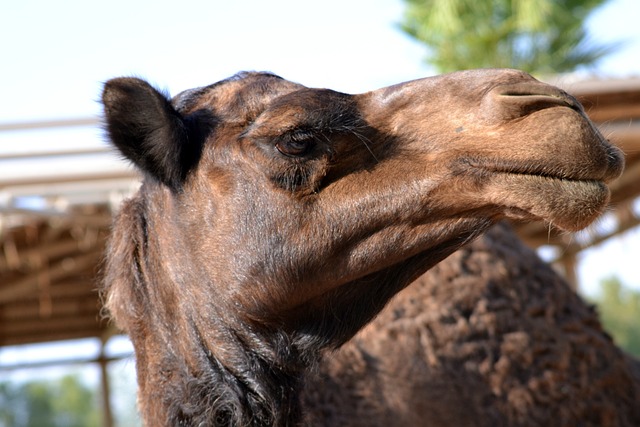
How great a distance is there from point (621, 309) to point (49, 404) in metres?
34.1

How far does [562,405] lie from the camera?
459 cm

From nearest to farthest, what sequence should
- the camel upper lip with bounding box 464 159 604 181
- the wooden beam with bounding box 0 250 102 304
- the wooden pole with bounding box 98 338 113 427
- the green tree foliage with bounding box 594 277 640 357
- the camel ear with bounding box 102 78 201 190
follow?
the camel upper lip with bounding box 464 159 604 181 < the camel ear with bounding box 102 78 201 190 < the wooden beam with bounding box 0 250 102 304 < the wooden pole with bounding box 98 338 113 427 < the green tree foliage with bounding box 594 277 640 357

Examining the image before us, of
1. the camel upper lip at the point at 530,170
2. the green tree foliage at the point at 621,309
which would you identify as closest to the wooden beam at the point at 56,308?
the camel upper lip at the point at 530,170

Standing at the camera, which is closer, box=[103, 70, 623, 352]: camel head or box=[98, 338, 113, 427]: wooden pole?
box=[103, 70, 623, 352]: camel head

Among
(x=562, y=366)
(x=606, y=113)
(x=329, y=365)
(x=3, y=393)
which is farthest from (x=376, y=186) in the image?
(x=3, y=393)

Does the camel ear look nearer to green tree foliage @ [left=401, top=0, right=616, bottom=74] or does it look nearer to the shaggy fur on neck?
the shaggy fur on neck

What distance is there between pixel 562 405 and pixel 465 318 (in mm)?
662

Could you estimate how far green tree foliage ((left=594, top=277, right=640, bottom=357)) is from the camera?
→ 40.6 m

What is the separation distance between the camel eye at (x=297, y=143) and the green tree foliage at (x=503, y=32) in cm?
1472

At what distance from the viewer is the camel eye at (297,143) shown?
294cm

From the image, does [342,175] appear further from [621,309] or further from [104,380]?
[621,309]

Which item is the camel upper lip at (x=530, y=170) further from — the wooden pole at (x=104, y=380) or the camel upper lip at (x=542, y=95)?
the wooden pole at (x=104, y=380)

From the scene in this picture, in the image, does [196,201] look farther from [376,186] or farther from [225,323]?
[376,186]

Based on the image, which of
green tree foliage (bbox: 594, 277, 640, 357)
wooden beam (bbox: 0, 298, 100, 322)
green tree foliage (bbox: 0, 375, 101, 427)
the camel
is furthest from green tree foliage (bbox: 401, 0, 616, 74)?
green tree foliage (bbox: 0, 375, 101, 427)
